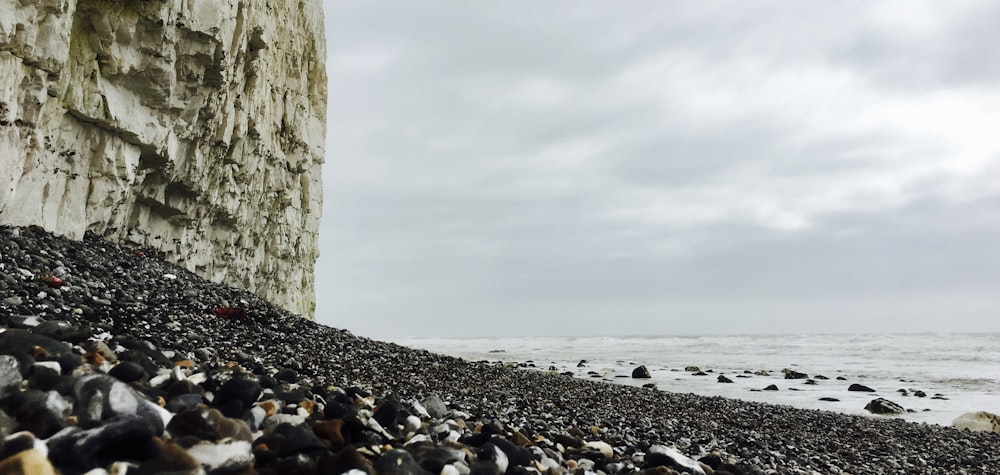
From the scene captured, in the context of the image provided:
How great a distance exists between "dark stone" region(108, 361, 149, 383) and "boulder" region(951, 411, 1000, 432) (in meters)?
19.7

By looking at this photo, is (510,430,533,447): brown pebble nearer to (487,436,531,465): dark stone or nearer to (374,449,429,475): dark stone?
(487,436,531,465): dark stone

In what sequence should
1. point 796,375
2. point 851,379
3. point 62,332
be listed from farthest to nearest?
1. point 796,375
2. point 851,379
3. point 62,332

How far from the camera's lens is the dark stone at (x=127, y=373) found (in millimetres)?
3631

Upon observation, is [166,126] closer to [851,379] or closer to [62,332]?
[62,332]

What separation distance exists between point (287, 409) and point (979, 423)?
19.1m

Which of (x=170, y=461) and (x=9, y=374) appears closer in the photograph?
(x=170, y=461)

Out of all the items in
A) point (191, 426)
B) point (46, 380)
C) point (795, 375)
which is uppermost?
point (46, 380)

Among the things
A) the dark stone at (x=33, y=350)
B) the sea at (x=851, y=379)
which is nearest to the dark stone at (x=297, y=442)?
the dark stone at (x=33, y=350)

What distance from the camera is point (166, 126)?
1603 cm

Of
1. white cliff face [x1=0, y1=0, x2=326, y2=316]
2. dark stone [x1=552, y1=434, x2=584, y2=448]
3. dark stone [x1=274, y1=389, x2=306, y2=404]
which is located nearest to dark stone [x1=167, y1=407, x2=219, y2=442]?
dark stone [x1=274, y1=389, x2=306, y2=404]

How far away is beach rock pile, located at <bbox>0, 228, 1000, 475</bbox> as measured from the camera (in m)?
2.74

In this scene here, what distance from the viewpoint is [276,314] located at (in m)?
14.3

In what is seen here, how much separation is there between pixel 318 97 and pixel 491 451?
30325 mm

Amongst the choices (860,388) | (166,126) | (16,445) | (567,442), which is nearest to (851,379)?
(860,388)
